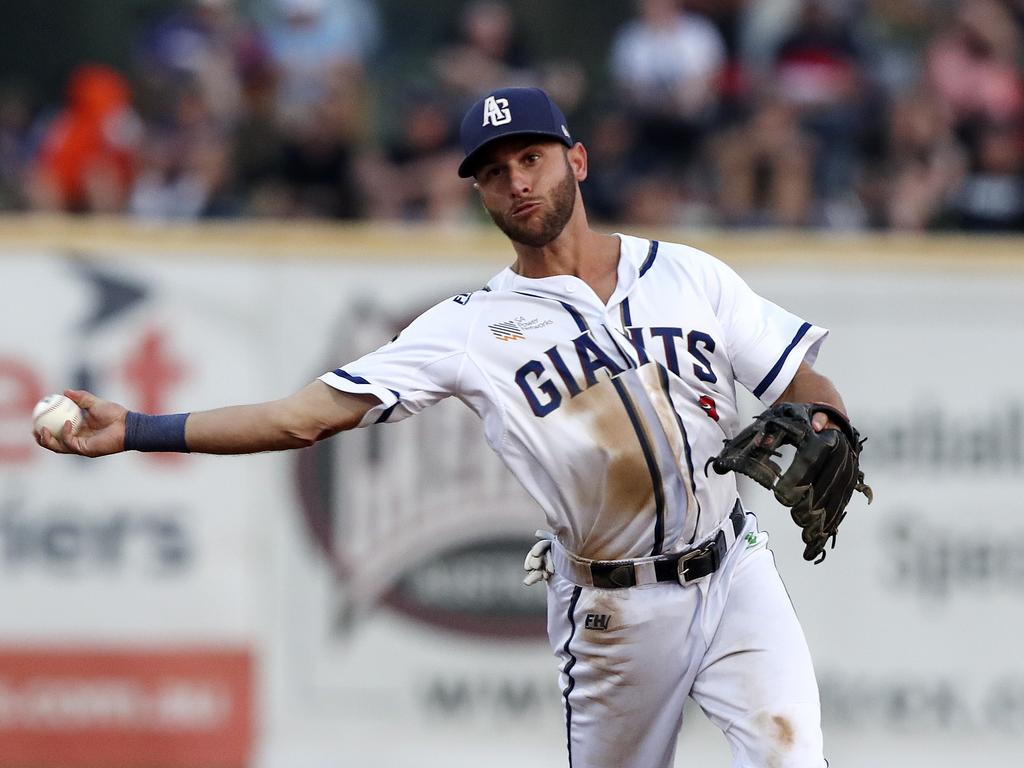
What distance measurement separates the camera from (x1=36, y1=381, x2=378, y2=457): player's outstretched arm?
5141mm

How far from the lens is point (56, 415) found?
5090 millimetres

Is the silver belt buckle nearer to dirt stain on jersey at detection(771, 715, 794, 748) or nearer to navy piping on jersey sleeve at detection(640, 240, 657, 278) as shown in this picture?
dirt stain on jersey at detection(771, 715, 794, 748)

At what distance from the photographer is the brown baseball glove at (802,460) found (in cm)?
496

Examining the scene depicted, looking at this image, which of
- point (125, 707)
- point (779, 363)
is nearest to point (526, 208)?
point (779, 363)

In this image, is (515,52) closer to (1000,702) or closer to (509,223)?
(1000,702)

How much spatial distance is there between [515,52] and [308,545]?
14.0 feet

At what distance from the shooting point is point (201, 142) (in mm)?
→ 11039

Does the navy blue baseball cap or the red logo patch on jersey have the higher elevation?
the navy blue baseball cap

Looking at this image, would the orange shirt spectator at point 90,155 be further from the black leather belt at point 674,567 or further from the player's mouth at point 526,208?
the black leather belt at point 674,567

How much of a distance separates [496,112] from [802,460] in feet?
4.91

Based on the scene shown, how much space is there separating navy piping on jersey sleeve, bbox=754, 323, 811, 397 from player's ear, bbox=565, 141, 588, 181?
91 cm

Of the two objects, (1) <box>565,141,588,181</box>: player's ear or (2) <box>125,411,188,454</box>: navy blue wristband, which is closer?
(2) <box>125,411,188,454</box>: navy blue wristband

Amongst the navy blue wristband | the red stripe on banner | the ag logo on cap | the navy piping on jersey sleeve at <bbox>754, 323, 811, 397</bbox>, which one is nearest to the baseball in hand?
the navy blue wristband

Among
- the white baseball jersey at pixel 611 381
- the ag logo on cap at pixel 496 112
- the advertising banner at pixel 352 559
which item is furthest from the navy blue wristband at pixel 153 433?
the advertising banner at pixel 352 559
